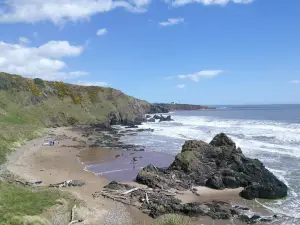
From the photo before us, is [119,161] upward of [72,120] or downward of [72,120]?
downward

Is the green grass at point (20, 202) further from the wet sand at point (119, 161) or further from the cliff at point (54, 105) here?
the cliff at point (54, 105)

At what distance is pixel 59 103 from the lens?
79.7 metres

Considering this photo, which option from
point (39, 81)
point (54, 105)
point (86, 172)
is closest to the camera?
point (86, 172)

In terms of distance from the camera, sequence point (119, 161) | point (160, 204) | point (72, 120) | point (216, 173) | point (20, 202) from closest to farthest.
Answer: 1. point (20, 202)
2. point (160, 204)
3. point (216, 173)
4. point (119, 161)
5. point (72, 120)

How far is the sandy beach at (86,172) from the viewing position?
19297mm

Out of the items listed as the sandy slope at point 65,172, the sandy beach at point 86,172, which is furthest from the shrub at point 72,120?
the sandy slope at point 65,172

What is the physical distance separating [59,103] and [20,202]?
211 feet

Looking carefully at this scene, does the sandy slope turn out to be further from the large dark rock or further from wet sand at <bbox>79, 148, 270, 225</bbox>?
the large dark rock

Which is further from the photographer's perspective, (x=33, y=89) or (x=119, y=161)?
(x=33, y=89)

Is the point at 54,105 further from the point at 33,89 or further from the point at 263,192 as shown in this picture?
the point at 263,192

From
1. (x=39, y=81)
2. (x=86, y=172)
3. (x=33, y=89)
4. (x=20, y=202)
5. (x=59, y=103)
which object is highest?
(x=39, y=81)

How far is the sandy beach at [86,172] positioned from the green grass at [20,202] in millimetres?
2190

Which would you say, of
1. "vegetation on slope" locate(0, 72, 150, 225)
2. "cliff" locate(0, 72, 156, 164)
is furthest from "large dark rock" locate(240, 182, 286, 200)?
"cliff" locate(0, 72, 156, 164)

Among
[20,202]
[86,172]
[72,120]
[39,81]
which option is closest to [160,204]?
[20,202]
